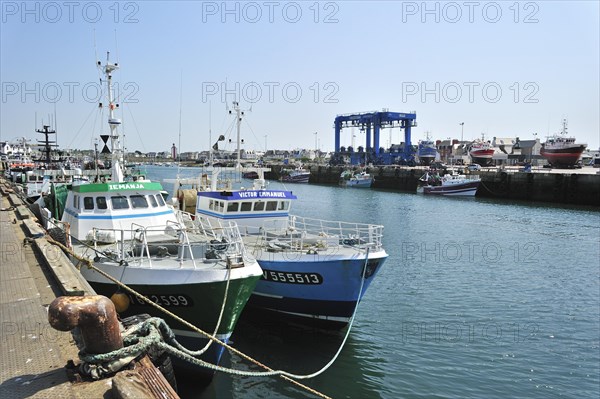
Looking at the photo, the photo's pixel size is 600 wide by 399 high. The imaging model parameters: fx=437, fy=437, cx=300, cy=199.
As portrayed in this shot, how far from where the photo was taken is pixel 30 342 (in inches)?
243

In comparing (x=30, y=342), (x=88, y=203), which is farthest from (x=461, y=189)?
(x=30, y=342)

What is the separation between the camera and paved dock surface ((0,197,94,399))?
4.87 m

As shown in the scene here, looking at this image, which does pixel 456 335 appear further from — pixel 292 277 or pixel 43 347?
pixel 43 347

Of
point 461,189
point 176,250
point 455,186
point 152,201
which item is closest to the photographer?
point 176,250

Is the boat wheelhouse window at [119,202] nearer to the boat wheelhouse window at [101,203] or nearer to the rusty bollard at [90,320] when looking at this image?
the boat wheelhouse window at [101,203]

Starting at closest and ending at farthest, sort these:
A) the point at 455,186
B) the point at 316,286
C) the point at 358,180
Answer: the point at 316,286, the point at 455,186, the point at 358,180

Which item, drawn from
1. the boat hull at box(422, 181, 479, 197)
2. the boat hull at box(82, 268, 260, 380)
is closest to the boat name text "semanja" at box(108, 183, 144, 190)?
the boat hull at box(82, 268, 260, 380)

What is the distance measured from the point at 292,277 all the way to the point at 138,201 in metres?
5.50

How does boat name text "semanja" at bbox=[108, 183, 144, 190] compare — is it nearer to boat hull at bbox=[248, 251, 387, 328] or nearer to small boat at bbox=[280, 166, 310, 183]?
boat hull at bbox=[248, 251, 387, 328]

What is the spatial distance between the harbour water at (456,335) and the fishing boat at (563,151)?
56436mm

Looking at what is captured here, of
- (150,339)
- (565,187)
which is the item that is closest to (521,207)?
(565,187)

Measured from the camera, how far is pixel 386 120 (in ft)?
289

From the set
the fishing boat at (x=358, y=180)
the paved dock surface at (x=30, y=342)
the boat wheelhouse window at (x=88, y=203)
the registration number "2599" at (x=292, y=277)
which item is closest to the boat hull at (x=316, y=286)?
the registration number "2599" at (x=292, y=277)

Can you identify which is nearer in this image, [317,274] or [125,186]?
[317,274]
